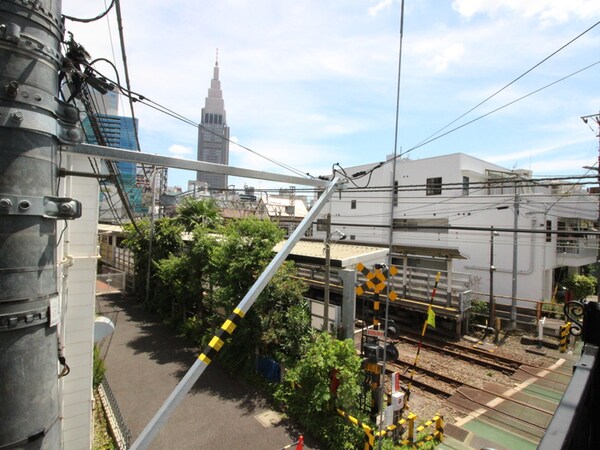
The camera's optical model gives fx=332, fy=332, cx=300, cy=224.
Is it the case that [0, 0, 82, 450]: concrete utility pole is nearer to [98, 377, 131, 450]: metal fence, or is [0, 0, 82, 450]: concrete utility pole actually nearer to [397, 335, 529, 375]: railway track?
[98, 377, 131, 450]: metal fence

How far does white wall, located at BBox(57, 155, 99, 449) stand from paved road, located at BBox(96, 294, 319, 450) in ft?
4.48

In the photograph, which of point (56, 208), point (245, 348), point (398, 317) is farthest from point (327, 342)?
point (398, 317)

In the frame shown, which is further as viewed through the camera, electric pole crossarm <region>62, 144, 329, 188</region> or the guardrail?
electric pole crossarm <region>62, 144, 329, 188</region>

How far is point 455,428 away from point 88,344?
8338 mm

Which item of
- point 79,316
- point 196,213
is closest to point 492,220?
point 196,213

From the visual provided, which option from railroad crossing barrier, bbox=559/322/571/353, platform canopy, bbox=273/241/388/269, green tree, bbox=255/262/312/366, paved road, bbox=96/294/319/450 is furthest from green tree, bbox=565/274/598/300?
paved road, bbox=96/294/319/450

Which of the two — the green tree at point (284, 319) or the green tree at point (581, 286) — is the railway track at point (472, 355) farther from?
the green tree at point (581, 286)

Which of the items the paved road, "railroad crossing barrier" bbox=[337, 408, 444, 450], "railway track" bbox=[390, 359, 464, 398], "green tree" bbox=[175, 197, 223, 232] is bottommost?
"railway track" bbox=[390, 359, 464, 398]

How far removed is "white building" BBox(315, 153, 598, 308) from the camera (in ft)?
66.5

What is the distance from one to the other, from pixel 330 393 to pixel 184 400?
159 inches

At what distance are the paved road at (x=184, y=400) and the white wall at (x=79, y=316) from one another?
1.37 m

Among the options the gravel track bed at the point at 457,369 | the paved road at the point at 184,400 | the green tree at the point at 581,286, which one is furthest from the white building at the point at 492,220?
the paved road at the point at 184,400

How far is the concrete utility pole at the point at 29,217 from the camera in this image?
5.55ft

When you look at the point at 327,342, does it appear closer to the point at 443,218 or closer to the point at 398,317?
the point at 398,317
